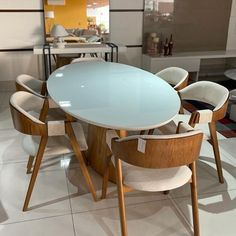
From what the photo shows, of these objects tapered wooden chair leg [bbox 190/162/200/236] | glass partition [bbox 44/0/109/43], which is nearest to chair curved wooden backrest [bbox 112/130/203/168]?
tapered wooden chair leg [bbox 190/162/200/236]

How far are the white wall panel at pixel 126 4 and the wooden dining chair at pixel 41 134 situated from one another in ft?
10.1

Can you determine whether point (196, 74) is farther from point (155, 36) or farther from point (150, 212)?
point (150, 212)

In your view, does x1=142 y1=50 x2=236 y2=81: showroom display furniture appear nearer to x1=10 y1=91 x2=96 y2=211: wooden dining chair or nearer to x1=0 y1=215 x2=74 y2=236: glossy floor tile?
x1=10 y1=91 x2=96 y2=211: wooden dining chair

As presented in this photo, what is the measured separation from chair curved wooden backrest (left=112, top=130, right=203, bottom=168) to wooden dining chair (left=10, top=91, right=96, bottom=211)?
1.70 ft

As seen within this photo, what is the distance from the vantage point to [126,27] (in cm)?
512

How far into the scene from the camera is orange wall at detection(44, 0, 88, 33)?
15.7 ft

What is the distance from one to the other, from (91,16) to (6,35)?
140cm

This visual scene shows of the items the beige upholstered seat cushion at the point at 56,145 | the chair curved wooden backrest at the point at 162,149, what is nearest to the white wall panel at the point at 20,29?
the beige upholstered seat cushion at the point at 56,145

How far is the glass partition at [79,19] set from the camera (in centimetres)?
476

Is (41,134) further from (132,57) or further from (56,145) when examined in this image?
(132,57)

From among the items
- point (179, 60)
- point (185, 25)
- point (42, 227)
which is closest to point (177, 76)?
point (42, 227)

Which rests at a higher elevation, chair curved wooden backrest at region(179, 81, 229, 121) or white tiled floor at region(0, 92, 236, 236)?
chair curved wooden backrest at region(179, 81, 229, 121)

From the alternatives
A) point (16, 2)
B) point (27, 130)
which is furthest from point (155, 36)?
point (27, 130)

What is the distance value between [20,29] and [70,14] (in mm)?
839
